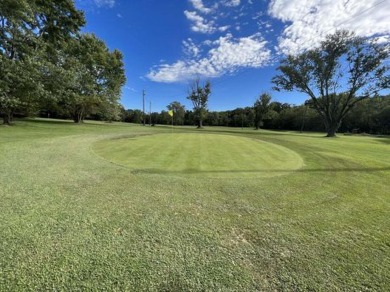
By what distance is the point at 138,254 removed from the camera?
290 cm

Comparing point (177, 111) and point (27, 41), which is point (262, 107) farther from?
point (27, 41)

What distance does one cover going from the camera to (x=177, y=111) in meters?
87.6

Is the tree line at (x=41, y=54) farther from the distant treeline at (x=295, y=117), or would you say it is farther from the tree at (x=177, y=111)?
the tree at (x=177, y=111)

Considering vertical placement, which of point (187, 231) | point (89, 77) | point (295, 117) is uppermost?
point (89, 77)

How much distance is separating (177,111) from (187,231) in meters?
85.7

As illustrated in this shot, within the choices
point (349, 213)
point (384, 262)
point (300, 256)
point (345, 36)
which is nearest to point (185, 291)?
point (300, 256)

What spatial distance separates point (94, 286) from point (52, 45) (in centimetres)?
2671

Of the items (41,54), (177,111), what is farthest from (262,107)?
(41,54)

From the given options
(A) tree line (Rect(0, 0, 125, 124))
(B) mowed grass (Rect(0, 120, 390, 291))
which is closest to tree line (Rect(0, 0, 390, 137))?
(A) tree line (Rect(0, 0, 125, 124))

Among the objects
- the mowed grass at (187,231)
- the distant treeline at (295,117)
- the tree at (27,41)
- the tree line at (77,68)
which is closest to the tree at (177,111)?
the distant treeline at (295,117)

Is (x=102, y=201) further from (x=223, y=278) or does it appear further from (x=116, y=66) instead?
(x=116, y=66)

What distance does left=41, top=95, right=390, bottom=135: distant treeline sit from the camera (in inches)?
2392

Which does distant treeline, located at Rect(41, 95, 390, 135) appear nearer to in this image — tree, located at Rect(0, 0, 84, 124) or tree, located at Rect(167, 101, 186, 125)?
tree, located at Rect(167, 101, 186, 125)

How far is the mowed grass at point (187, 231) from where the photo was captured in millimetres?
2535
